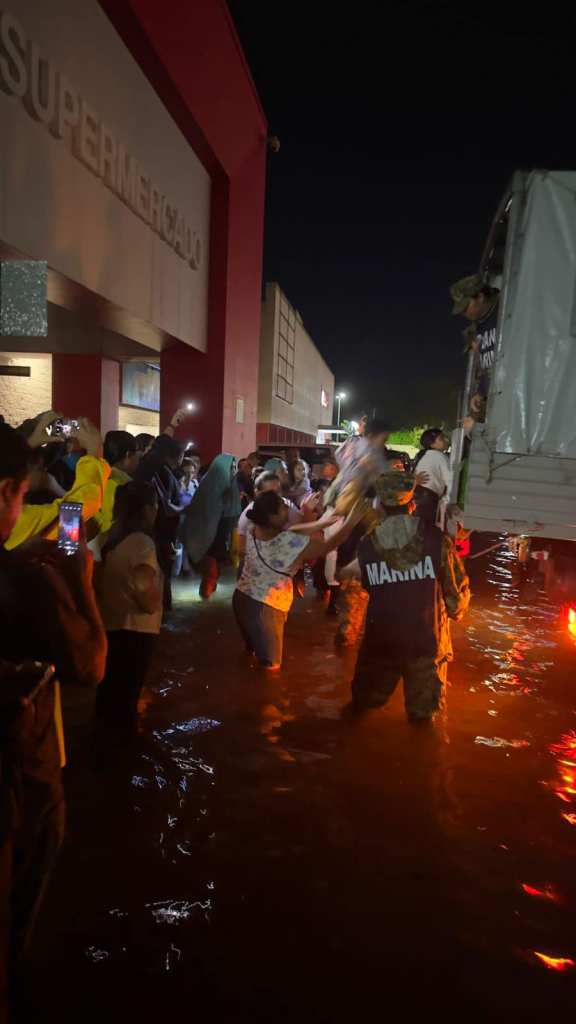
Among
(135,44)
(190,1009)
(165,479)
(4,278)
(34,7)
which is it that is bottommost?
(190,1009)

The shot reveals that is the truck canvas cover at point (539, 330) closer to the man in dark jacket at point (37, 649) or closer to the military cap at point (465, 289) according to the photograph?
the military cap at point (465, 289)

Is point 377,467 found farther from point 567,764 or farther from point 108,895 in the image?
point 108,895

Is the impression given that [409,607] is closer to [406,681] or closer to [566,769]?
[406,681]

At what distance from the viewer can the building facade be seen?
700cm

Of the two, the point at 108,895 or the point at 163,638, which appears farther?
the point at 163,638

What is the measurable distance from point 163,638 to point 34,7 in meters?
6.62

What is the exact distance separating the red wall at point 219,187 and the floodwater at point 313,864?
28.6 ft

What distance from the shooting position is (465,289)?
254 inches

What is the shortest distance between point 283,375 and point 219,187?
26023 mm

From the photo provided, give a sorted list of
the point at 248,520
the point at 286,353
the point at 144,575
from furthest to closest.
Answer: the point at 286,353 → the point at 248,520 → the point at 144,575

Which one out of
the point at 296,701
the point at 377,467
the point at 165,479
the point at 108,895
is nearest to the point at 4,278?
the point at 165,479

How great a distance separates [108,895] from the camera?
280 centimetres

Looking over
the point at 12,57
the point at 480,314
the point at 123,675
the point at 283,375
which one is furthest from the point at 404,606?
the point at 283,375

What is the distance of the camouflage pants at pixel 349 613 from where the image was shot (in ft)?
21.3
